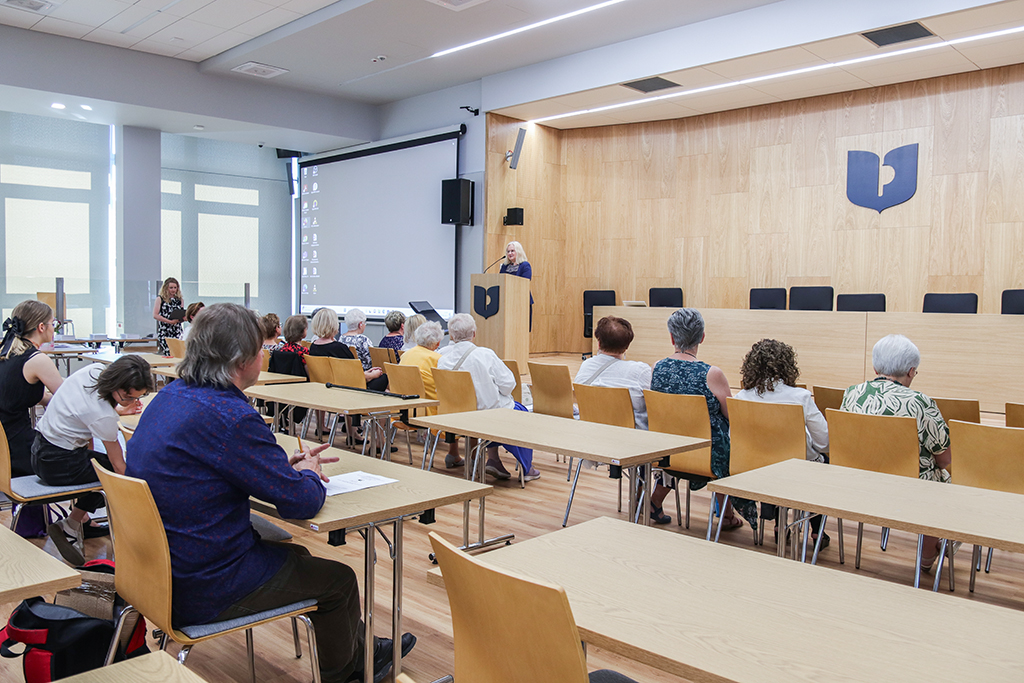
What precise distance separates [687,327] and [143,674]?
3263mm

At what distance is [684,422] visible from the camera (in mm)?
3850

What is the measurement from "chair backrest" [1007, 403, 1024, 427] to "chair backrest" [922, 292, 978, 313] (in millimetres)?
4734

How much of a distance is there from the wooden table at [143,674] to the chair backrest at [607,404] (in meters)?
2.97

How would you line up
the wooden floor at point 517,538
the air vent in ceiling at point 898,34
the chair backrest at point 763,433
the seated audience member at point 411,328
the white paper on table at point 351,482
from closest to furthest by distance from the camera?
the white paper on table at point 351,482
the wooden floor at point 517,538
the chair backrest at point 763,433
the seated audience member at point 411,328
the air vent in ceiling at point 898,34

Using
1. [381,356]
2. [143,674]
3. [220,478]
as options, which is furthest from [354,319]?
[143,674]

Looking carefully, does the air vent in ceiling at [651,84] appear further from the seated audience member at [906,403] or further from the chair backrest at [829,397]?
the seated audience member at [906,403]

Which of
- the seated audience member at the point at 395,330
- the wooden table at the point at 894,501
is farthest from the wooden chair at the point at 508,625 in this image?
the seated audience member at the point at 395,330

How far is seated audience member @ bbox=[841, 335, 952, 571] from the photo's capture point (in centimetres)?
332

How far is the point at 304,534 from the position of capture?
414cm

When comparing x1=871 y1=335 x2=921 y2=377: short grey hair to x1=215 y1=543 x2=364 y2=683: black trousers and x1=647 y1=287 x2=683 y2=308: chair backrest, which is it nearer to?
x1=215 y1=543 x2=364 y2=683: black trousers

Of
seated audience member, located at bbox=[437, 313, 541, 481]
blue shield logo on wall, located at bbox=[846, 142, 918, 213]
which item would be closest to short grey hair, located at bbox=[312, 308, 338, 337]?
seated audience member, located at bbox=[437, 313, 541, 481]

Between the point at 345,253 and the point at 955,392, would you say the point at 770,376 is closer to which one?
the point at 955,392

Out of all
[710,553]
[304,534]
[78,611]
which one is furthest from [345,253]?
[710,553]

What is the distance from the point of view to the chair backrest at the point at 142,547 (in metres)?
1.87
